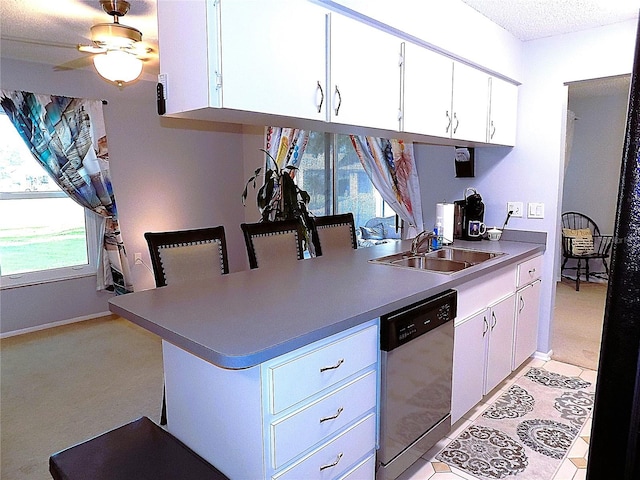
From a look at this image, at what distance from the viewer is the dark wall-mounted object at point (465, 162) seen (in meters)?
3.54

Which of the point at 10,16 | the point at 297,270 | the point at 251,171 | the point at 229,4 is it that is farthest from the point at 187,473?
the point at 251,171

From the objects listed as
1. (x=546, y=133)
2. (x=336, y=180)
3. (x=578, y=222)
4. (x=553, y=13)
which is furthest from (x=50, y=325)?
(x=578, y=222)

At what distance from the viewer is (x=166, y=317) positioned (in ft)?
5.25

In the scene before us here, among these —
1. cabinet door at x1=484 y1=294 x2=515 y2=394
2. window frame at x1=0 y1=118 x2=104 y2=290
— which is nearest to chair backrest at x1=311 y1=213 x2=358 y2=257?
cabinet door at x1=484 y1=294 x2=515 y2=394

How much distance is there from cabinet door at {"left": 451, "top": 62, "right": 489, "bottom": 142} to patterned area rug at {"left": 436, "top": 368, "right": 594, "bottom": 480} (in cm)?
170

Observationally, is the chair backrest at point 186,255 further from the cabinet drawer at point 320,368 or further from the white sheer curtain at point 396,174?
the white sheer curtain at point 396,174

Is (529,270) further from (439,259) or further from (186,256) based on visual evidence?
(186,256)

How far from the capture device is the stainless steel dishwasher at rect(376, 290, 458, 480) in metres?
1.76

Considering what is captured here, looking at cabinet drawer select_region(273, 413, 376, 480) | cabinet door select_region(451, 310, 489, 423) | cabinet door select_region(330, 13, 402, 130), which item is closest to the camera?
cabinet drawer select_region(273, 413, 376, 480)

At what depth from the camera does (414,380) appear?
1.90 meters

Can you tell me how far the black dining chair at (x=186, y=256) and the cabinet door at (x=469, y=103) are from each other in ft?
5.30

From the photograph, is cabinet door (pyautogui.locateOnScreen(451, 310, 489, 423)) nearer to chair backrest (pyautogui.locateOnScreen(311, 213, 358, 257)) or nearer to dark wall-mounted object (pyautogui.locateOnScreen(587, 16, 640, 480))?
chair backrest (pyautogui.locateOnScreen(311, 213, 358, 257))

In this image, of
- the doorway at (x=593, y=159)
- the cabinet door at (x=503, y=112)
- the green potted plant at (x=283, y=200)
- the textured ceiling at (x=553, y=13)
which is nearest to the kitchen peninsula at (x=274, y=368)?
the cabinet door at (x=503, y=112)

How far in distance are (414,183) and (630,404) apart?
3.85 meters
